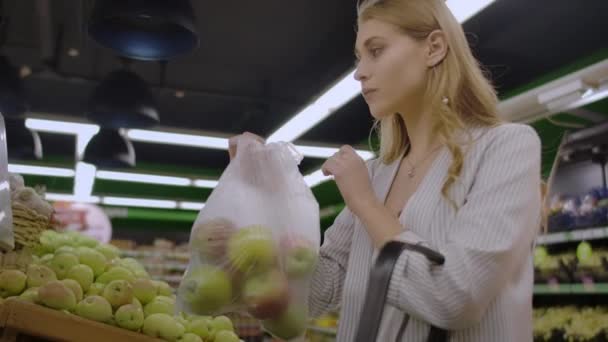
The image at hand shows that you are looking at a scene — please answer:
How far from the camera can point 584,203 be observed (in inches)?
188

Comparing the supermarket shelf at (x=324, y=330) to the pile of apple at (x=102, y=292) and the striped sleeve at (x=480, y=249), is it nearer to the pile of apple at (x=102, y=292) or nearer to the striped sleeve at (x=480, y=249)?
the pile of apple at (x=102, y=292)

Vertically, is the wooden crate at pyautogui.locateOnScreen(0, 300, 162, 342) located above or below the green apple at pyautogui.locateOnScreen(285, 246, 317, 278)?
below

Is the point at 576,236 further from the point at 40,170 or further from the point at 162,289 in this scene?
the point at 40,170

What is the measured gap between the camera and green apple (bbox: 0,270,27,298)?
5.27 feet

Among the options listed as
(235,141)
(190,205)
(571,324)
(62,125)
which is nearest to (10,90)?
(62,125)

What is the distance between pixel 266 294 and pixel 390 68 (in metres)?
0.50

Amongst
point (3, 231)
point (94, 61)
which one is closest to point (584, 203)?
point (3, 231)

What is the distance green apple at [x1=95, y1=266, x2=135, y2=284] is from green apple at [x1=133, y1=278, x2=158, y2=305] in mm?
32

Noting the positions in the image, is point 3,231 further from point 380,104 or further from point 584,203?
point 584,203

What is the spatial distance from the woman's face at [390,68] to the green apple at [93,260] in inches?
39.9

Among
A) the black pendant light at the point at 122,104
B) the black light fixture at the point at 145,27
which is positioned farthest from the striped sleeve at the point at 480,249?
the black pendant light at the point at 122,104

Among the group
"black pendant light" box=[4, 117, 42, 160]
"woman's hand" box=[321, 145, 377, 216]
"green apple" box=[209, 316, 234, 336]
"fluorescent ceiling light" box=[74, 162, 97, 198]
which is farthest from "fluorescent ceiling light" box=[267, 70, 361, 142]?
"fluorescent ceiling light" box=[74, 162, 97, 198]

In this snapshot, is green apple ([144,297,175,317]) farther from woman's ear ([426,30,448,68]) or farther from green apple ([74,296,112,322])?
woman's ear ([426,30,448,68])

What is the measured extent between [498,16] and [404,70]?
5.16 meters
